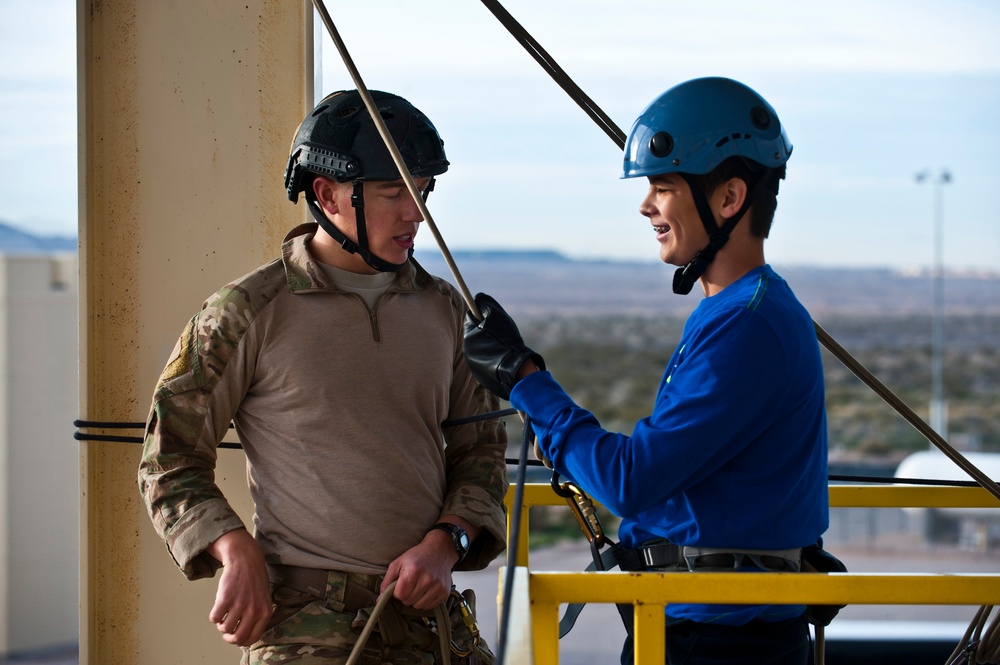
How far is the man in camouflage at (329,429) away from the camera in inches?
86.6

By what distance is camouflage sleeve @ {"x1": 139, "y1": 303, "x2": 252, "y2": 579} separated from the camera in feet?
7.14

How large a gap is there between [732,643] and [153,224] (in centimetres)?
190

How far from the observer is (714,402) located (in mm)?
1993

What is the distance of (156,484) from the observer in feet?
7.16

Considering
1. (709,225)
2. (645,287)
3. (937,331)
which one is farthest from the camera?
(645,287)

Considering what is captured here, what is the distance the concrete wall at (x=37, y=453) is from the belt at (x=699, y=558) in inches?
234

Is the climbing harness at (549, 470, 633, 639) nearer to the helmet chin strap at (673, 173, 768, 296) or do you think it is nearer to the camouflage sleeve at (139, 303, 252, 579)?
the helmet chin strap at (673, 173, 768, 296)

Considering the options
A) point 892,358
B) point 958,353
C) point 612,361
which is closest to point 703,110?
point 612,361

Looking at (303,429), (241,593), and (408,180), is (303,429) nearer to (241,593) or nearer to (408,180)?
(241,593)

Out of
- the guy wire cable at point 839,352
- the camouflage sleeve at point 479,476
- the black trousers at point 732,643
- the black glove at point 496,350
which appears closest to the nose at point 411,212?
the black glove at point 496,350

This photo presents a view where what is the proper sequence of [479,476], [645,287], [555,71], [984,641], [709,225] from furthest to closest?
1. [645,287]
2. [555,71]
3. [984,641]
4. [479,476]
5. [709,225]

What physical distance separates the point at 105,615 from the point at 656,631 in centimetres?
175

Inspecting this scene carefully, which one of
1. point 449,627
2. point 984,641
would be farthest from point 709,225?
point 984,641

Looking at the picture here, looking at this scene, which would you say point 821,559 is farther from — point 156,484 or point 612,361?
point 612,361
